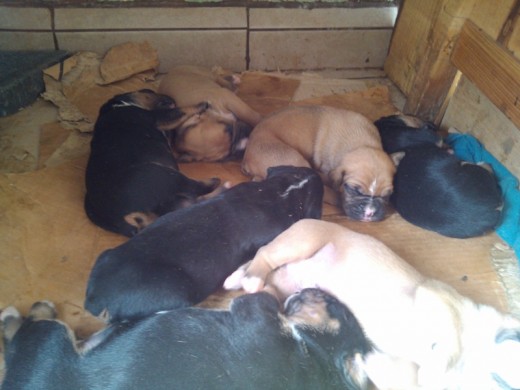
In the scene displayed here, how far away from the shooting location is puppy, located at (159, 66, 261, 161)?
3738mm

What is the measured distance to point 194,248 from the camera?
2.50m

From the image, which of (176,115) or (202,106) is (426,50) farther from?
(176,115)

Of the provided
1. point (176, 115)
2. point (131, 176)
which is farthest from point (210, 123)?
point (131, 176)

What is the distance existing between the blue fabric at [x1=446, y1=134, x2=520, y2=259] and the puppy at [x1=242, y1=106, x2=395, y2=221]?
79 cm

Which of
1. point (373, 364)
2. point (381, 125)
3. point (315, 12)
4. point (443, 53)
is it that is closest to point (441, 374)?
point (373, 364)

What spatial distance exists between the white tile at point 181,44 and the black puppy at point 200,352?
3004 mm

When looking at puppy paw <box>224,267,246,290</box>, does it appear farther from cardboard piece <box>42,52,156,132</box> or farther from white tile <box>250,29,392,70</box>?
white tile <box>250,29,392,70</box>

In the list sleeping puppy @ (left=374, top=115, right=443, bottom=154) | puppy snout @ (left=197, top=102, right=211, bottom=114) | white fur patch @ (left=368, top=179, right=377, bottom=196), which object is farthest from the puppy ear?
puppy snout @ (left=197, top=102, right=211, bottom=114)

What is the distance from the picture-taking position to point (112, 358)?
208 centimetres

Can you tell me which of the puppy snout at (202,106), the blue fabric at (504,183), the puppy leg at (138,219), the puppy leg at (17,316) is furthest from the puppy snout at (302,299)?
the puppy snout at (202,106)

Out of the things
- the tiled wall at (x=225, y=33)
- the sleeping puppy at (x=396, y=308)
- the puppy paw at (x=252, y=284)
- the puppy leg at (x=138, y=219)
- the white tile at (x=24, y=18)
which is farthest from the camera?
the tiled wall at (x=225, y=33)

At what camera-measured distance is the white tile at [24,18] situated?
4250 mm

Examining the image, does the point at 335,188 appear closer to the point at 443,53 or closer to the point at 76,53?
the point at 443,53

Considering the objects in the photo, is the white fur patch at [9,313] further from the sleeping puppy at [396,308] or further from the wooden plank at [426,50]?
the wooden plank at [426,50]
